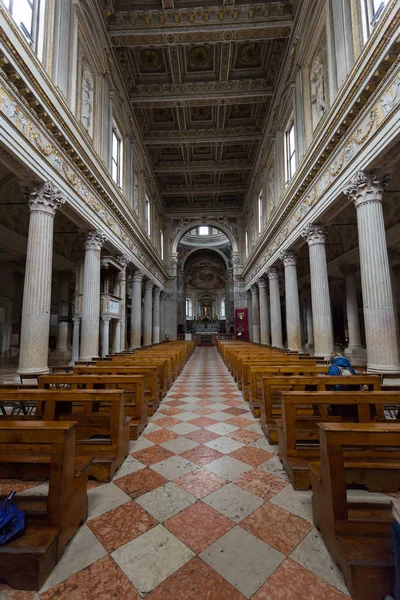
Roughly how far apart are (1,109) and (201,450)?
6.33 meters

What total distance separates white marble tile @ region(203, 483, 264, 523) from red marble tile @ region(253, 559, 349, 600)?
501 millimetres

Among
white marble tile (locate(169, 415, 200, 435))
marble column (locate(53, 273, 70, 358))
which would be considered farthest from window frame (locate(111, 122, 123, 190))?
white marble tile (locate(169, 415, 200, 435))

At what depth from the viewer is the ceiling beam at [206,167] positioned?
18.9 m

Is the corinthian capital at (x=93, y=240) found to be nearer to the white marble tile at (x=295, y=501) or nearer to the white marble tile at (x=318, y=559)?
the white marble tile at (x=295, y=501)

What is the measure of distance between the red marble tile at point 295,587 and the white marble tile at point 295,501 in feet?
1.64

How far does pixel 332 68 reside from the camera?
7.31 m

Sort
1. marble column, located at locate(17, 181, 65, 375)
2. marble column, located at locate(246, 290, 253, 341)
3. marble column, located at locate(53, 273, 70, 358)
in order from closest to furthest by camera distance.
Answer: marble column, located at locate(17, 181, 65, 375)
marble column, located at locate(53, 273, 70, 358)
marble column, located at locate(246, 290, 253, 341)

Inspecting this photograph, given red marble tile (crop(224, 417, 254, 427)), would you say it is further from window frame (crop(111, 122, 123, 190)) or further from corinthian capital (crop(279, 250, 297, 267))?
window frame (crop(111, 122, 123, 190))

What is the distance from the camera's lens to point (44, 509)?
182 centimetres

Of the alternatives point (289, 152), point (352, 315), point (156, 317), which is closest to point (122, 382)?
point (289, 152)

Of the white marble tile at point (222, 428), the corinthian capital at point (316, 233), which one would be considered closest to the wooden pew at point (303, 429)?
the white marble tile at point (222, 428)

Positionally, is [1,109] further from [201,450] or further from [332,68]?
[332,68]

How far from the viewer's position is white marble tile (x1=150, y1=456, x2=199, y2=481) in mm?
2711

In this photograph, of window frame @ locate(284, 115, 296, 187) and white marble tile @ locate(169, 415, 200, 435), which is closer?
white marble tile @ locate(169, 415, 200, 435)
